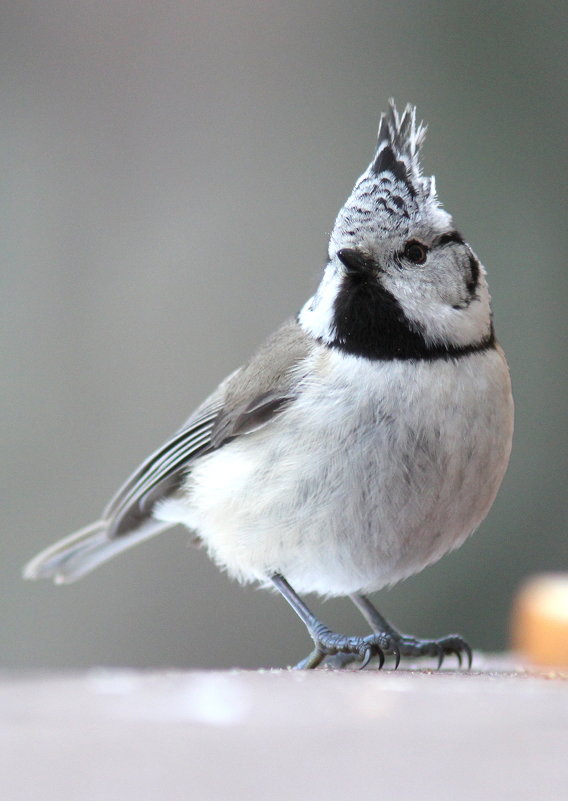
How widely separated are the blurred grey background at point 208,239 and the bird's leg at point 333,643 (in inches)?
96.3

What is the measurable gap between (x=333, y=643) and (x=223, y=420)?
61 centimetres

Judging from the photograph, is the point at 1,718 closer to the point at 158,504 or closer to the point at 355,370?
the point at 355,370

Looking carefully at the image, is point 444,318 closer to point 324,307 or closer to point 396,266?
point 396,266

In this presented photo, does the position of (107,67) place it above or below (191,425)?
above

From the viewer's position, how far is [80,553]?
304 centimetres

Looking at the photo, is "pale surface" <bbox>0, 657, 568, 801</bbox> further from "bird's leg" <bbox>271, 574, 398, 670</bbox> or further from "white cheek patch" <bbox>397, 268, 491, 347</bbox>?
"white cheek patch" <bbox>397, 268, 491, 347</bbox>

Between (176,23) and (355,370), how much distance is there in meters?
4.74

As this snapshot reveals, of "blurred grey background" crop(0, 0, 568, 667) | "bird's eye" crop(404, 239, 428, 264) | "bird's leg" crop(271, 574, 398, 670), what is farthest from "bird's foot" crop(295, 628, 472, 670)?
"blurred grey background" crop(0, 0, 568, 667)

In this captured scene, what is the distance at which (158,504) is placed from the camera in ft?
9.37

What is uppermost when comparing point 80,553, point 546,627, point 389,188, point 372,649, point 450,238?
point 389,188

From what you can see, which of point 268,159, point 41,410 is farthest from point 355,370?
point 268,159

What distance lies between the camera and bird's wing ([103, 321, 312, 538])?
2426 millimetres

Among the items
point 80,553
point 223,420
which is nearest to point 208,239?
point 80,553

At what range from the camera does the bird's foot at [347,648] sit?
219 cm
